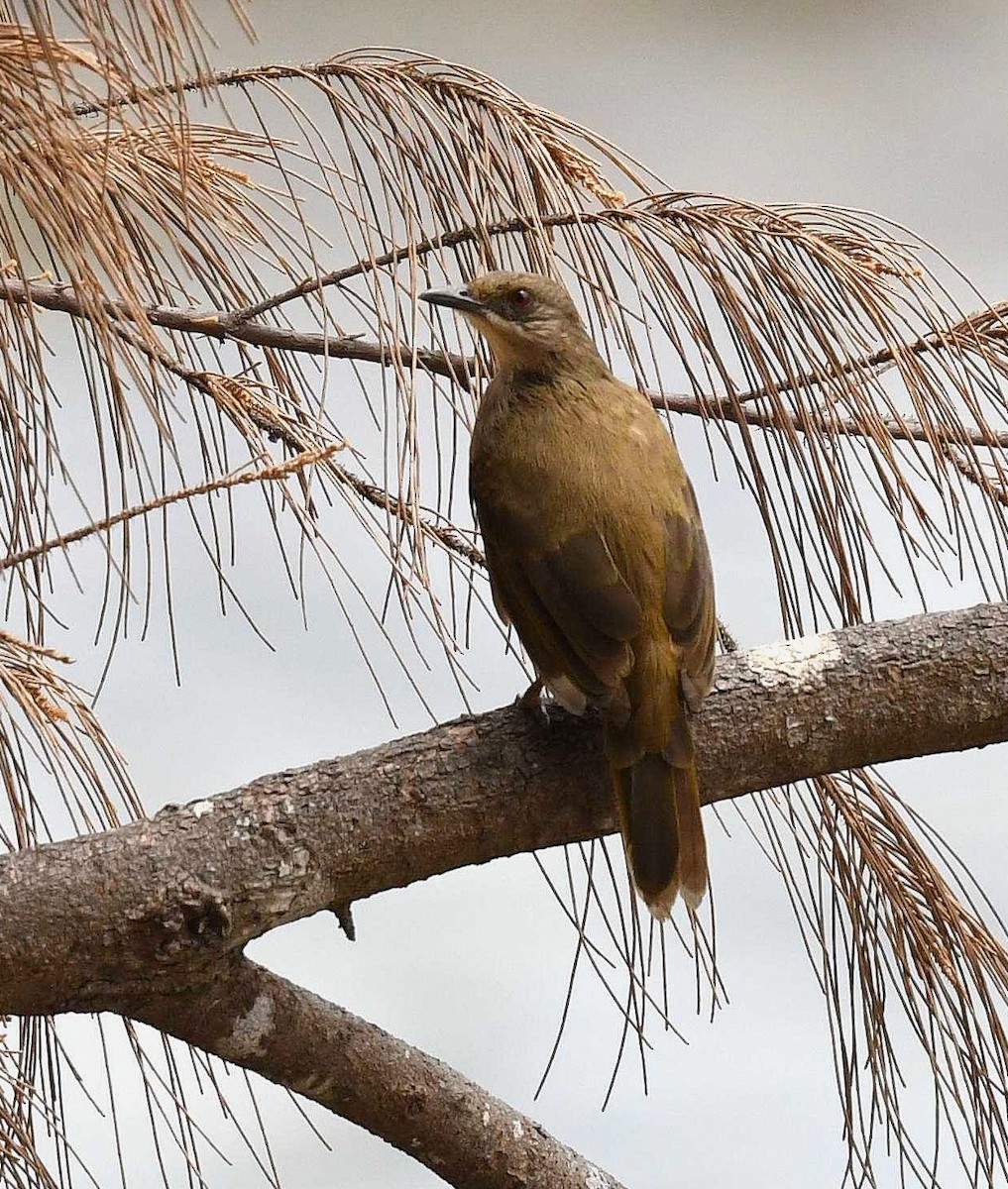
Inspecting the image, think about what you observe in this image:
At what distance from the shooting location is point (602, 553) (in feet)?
4.88

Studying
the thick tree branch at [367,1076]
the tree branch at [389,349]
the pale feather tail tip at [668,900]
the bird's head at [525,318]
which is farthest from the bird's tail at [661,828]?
the bird's head at [525,318]

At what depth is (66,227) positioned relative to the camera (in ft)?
3.81

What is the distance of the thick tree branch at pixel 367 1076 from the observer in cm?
129

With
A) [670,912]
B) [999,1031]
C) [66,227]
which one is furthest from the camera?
[999,1031]

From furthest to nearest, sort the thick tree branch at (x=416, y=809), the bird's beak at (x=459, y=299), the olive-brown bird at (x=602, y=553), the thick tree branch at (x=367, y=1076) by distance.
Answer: the bird's beak at (x=459, y=299) → the olive-brown bird at (x=602, y=553) → the thick tree branch at (x=367, y=1076) → the thick tree branch at (x=416, y=809)

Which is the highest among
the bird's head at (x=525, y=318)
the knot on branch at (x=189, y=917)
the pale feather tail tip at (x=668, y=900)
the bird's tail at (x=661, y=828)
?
the bird's head at (x=525, y=318)

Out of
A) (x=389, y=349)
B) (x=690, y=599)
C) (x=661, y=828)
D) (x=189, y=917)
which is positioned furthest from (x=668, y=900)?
(x=389, y=349)

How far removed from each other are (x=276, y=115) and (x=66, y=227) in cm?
211

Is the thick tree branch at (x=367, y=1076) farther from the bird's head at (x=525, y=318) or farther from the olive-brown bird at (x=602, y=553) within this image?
the bird's head at (x=525, y=318)

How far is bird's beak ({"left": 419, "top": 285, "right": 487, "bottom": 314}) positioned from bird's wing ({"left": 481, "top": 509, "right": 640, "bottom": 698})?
263mm

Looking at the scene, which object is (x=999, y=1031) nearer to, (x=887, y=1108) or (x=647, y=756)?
(x=887, y=1108)

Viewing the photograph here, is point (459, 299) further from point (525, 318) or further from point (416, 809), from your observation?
point (416, 809)

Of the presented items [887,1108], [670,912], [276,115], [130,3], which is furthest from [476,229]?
[276,115]

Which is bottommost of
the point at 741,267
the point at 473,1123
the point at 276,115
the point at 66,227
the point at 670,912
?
the point at 473,1123
